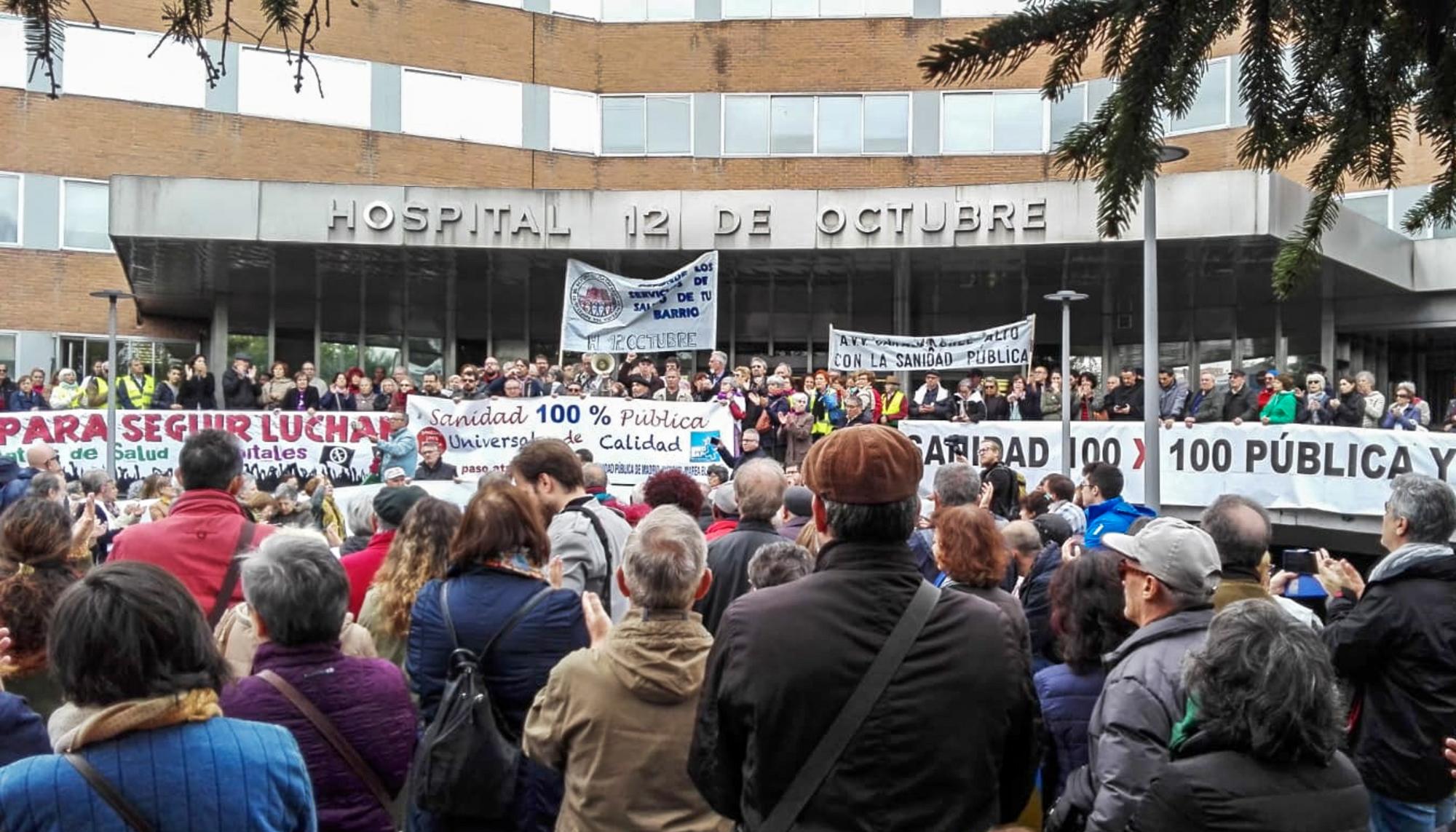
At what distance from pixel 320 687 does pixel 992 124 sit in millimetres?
27329

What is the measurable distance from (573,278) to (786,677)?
1774 centimetres

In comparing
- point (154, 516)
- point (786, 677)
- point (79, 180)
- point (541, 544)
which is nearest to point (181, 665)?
point (786, 677)

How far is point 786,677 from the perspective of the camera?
290 centimetres

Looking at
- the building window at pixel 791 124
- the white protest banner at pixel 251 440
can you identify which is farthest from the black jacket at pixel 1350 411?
the building window at pixel 791 124

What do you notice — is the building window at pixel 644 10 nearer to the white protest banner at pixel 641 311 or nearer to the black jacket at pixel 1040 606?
the white protest banner at pixel 641 311

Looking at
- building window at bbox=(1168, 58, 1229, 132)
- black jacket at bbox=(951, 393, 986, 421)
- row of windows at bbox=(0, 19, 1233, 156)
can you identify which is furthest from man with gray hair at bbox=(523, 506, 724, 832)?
row of windows at bbox=(0, 19, 1233, 156)

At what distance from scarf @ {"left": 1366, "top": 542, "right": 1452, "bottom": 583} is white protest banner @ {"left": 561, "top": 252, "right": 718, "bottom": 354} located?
47.1 feet

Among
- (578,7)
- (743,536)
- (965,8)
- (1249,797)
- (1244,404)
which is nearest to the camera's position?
(1249,797)

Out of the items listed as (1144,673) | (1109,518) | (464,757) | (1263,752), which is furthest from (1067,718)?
(1109,518)

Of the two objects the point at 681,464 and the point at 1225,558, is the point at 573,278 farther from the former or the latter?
the point at 1225,558

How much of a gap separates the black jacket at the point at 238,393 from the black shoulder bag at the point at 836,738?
17.9m

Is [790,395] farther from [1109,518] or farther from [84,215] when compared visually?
[84,215]

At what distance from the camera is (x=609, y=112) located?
30312mm

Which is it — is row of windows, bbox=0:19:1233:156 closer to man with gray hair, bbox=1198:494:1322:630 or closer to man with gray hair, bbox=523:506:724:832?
man with gray hair, bbox=1198:494:1322:630
